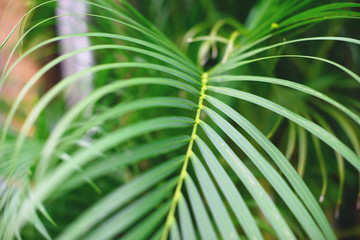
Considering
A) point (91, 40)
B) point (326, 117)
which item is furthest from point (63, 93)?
point (326, 117)

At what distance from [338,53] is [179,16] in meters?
0.53

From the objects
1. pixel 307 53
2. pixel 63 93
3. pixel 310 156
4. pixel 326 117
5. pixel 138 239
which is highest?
pixel 63 93

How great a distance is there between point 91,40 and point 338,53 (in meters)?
0.72

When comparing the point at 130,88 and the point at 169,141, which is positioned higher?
the point at 130,88

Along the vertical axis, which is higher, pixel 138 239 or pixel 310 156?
pixel 310 156

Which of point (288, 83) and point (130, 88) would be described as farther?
point (130, 88)

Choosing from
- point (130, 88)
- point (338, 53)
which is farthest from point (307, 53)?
point (130, 88)

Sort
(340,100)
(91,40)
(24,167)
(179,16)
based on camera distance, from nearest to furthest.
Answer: (24,167)
(91,40)
(340,100)
(179,16)

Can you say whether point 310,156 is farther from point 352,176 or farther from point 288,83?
point 288,83

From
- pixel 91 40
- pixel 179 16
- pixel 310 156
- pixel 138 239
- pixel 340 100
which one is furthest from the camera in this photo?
pixel 179 16

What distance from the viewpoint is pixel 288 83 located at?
283mm

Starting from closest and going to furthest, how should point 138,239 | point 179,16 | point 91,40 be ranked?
point 138,239, point 91,40, point 179,16

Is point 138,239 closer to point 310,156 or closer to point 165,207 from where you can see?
point 165,207

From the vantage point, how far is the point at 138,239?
0.66 ft
